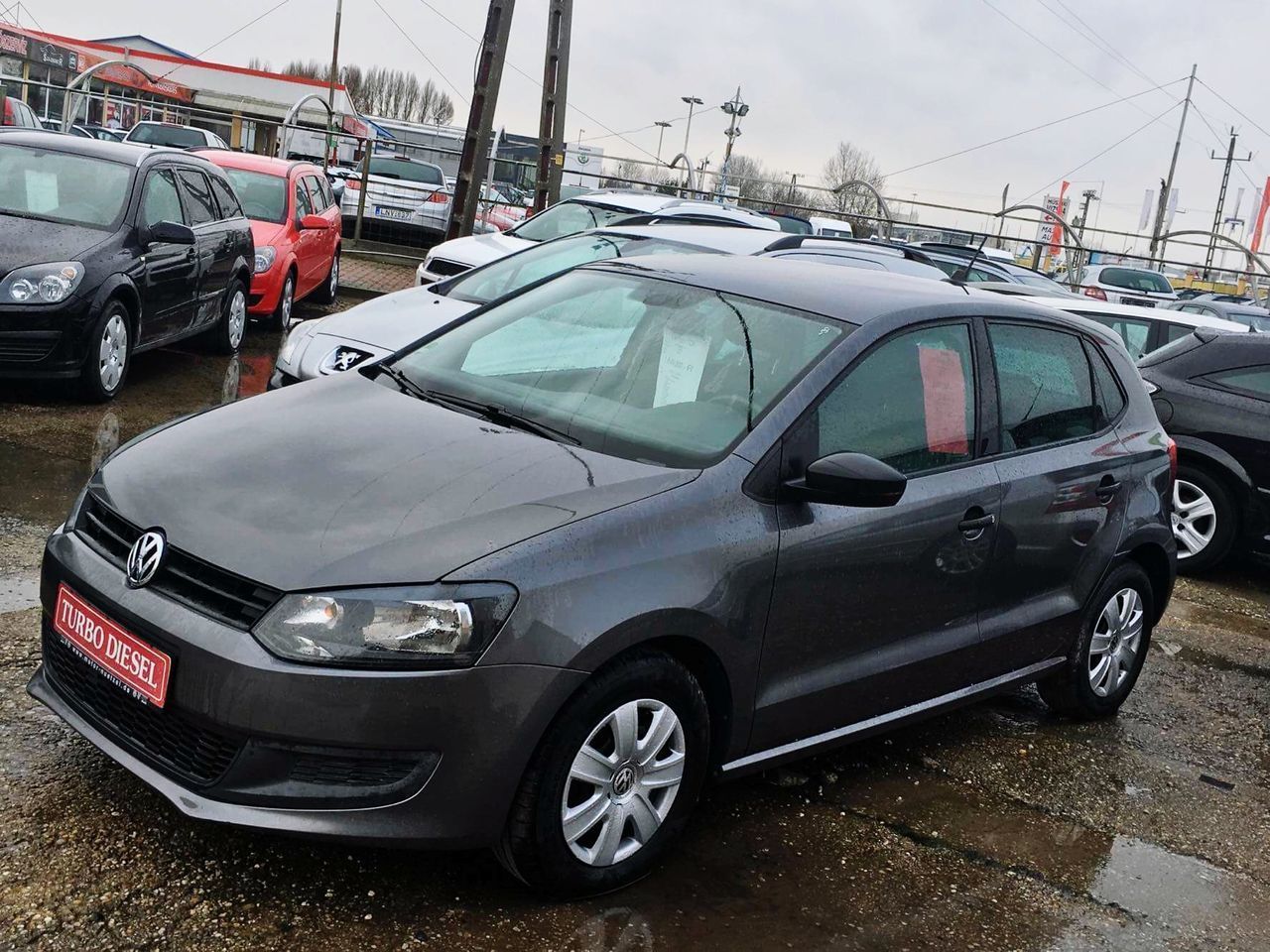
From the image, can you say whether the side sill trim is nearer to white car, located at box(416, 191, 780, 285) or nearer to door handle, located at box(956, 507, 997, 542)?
door handle, located at box(956, 507, 997, 542)

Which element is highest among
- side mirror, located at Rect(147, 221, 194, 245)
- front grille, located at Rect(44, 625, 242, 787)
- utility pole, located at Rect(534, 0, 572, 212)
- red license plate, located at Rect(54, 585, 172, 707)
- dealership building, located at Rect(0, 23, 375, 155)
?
dealership building, located at Rect(0, 23, 375, 155)

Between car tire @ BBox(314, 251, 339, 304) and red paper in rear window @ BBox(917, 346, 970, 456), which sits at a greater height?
red paper in rear window @ BBox(917, 346, 970, 456)

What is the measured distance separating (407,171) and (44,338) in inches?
619

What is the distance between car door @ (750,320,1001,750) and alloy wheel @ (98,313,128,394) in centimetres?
552

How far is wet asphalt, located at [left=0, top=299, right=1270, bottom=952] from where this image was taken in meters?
3.13

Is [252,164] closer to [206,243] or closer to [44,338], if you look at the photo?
[206,243]

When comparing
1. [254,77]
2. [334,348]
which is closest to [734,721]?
[334,348]

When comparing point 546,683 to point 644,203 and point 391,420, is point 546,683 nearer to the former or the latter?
point 391,420

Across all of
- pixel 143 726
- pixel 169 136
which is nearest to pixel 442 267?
pixel 143 726

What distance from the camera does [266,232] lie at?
12.3 meters

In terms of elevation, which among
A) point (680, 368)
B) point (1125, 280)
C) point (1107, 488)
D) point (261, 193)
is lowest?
point (1107, 488)

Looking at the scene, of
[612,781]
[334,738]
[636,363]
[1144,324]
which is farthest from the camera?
[1144,324]

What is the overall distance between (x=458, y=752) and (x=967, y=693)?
2170 mm

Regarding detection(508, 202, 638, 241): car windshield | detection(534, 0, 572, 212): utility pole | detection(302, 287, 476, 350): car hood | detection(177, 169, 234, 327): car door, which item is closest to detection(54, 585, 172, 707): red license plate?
detection(302, 287, 476, 350): car hood
